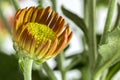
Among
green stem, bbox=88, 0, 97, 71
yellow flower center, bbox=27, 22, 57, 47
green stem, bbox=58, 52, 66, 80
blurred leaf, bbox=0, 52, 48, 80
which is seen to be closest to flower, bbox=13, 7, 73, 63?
yellow flower center, bbox=27, 22, 57, 47

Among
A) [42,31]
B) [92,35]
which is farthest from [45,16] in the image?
[92,35]

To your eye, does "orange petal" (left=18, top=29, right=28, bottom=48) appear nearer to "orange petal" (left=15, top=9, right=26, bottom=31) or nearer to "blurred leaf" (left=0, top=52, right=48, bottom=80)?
"orange petal" (left=15, top=9, right=26, bottom=31)

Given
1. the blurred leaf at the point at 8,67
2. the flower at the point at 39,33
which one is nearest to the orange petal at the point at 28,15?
the flower at the point at 39,33

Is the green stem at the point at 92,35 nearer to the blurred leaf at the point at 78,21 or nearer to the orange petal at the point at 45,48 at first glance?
the blurred leaf at the point at 78,21

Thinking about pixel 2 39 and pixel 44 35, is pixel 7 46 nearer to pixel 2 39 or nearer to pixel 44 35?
pixel 2 39

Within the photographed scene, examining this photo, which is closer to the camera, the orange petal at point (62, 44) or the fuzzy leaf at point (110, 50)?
the orange petal at point (62, 44)

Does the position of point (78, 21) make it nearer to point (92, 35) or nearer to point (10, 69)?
point (92, 35)

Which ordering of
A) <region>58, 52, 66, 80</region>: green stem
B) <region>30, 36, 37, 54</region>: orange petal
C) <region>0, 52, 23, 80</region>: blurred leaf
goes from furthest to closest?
<region>0, 52, 23, 80</region>: blurred leaf, <region>58, 52, 66, 80</region>: green stem, <region>30, 36, 37, 54</region>: orange petal

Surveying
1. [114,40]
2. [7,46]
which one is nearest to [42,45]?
[114,40]
